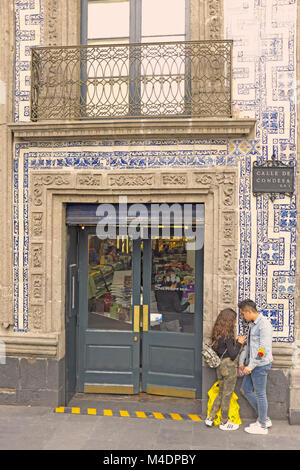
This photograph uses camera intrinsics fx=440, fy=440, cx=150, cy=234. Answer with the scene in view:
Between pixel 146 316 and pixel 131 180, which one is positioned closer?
pixel 131 180

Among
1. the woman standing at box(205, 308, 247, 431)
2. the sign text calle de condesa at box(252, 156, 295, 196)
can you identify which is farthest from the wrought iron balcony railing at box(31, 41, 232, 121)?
the woman standing at box(205, 308, 247, 431)

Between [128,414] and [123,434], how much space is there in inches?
28.9

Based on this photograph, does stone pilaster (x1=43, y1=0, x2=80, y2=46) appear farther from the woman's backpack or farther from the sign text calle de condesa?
the woman's backpack

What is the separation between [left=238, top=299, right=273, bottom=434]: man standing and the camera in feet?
17.7

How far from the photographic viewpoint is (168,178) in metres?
6.03

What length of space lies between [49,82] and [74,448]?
479 centimetres

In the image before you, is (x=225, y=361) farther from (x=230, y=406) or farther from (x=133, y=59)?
(x=133, y=59)

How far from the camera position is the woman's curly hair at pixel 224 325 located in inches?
222

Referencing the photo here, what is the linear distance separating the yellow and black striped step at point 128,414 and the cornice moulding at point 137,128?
381cm

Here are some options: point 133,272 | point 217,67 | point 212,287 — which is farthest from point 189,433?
point 217,67

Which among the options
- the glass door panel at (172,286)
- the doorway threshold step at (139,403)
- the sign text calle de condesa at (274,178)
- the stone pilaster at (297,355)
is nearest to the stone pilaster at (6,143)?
the doorway threshold step at (139,403)

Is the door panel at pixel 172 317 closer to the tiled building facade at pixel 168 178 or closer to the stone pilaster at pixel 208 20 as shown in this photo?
the tiled building facade at pixel 168 178

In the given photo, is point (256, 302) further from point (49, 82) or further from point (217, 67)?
point (49, 82)

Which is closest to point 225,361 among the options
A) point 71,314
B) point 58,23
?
point 71,314
